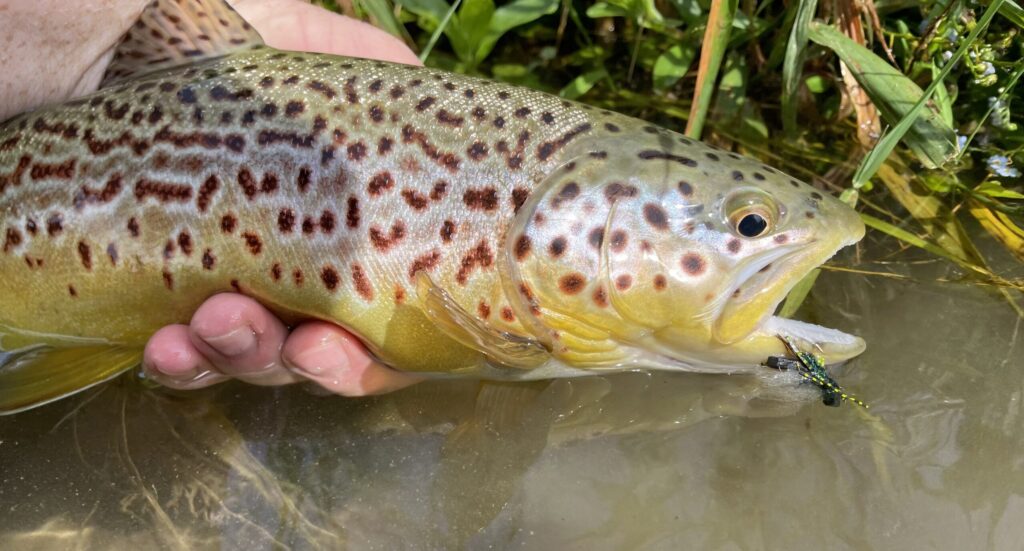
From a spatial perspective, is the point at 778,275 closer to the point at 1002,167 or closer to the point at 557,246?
the point at 557,246

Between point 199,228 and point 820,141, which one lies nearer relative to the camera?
point 199,228

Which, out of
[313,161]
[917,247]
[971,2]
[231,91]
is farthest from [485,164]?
[971,2]

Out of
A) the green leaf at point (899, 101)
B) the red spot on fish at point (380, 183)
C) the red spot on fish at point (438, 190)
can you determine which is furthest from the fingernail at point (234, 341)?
the green leaf at point (899, 101)

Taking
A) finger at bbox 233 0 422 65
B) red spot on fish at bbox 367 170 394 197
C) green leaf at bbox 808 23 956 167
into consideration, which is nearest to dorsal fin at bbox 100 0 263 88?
finger at bbox 233 0 422 65

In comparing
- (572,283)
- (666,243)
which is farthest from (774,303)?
(572,283)

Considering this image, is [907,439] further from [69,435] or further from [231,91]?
[69,435]

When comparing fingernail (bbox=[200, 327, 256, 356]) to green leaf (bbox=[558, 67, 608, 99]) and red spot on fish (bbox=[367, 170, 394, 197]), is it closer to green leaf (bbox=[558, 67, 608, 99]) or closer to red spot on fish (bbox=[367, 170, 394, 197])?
red spot on fish (bbox=[367, 170, 394, 197])
